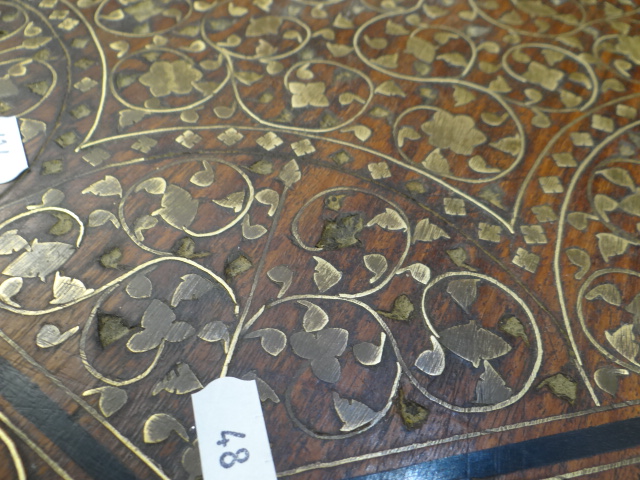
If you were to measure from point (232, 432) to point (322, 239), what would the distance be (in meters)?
0.39

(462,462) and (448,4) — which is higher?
(448,4)

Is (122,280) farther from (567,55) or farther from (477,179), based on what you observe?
(567,55)

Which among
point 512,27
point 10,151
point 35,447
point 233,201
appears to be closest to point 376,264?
point 233,201

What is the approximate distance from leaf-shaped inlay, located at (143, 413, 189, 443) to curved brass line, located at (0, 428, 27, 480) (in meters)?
0.17

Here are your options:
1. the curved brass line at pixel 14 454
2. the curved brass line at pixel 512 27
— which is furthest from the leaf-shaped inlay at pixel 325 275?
the curved brass line at pixel 512 27

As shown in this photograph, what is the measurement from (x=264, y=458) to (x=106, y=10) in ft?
3.76

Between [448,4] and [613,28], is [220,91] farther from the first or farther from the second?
[613,28]

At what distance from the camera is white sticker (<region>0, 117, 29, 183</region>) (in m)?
1.18

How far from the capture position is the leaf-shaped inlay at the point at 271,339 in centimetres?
102

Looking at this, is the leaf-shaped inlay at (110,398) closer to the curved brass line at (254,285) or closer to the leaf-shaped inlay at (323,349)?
the curved brass line at (254,285)

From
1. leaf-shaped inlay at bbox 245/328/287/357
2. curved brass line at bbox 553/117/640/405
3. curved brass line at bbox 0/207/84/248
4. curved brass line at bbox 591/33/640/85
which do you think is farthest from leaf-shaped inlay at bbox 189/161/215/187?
curved brass line at bbox 591/33/640/85

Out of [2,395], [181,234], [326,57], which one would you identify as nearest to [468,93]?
[326,57]

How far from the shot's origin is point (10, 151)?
1.21 metres

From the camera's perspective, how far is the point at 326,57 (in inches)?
57.9
